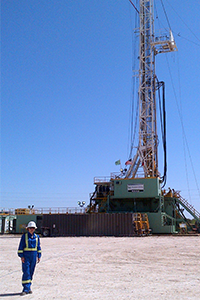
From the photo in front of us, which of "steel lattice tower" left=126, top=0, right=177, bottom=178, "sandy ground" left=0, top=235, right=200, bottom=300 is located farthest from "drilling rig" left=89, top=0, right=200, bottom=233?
"sandy ground" left=0, top=235, right=200, bottom=300

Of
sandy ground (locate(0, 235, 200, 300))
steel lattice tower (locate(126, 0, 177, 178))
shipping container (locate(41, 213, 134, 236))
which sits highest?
steel lattice tower (locate(126, 0, 177, 178))

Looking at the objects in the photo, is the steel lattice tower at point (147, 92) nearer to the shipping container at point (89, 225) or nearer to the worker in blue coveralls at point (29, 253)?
the shipping container at point (89, 225)

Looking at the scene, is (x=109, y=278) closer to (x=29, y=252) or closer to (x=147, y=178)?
(x=29, y=252)

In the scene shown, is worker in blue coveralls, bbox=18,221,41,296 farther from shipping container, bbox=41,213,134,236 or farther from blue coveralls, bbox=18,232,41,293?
shipping container, bbox=41,213,134,236

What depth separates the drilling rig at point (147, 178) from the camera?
1273 inches

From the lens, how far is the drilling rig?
32344 millimetres

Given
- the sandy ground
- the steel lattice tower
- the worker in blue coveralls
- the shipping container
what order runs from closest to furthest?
the sandy ground
the worker in blue coveralls
the shipping container
the steel lattice tower

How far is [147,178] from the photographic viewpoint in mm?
32500

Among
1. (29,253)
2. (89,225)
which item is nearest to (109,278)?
(29,253)

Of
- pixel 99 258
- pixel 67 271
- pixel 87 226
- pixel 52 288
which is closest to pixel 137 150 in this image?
pixel 87 226

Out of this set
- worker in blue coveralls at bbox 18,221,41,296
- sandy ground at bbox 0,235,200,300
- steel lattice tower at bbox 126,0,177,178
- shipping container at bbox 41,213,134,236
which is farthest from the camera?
steel lattice tower at bbox 126,0,177,178

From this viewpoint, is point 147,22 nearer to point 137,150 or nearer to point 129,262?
point 137,150

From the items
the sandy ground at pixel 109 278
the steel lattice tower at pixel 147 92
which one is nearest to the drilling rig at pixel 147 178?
the steel lattice tower at pixel 147 92

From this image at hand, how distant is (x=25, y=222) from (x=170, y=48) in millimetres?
26179
